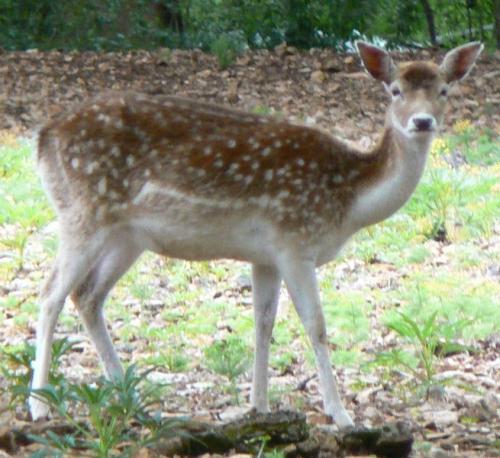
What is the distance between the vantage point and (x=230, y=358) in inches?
286

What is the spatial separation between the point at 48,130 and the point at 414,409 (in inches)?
88.3

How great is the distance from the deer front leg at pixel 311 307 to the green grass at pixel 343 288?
0.64 metres

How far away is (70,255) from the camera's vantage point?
656cm

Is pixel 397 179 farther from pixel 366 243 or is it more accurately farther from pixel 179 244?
pixel 366 243

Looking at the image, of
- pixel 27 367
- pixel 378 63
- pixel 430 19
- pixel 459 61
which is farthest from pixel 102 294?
pixel 430 19

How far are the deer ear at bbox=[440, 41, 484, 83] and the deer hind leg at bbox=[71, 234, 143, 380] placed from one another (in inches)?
71.5

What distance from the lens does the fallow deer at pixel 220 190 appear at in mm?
6562

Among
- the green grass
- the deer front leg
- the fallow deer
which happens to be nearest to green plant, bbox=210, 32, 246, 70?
the green grass

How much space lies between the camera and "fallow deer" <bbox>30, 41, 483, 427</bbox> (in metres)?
6.56

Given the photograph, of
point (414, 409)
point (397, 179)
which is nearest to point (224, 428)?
point (414, 409)

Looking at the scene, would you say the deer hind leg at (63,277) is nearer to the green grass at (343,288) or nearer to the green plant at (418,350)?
the green grass at (343,288)

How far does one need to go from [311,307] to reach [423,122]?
40.7 inches

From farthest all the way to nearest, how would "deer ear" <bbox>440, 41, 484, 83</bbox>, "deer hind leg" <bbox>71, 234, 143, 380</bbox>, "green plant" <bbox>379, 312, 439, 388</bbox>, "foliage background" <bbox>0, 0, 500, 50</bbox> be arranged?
"foliage background" <bbox>0, 0, 500, 50</bbox> < "deer ear" <bbox>440, 41, 484, 83</bbox> < "green plant" <bbox>379, 312, 439, 388</bbox> < "deer hind leg" <bbox>71, 234, 143, 380</bbox>

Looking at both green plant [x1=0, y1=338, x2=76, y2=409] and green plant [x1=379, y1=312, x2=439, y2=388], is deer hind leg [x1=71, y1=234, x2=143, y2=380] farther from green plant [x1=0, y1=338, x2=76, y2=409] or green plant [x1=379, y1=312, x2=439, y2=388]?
green plant [x1=379, y1=312, x2=439, y2=388]
